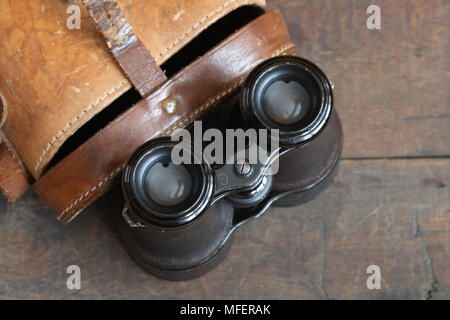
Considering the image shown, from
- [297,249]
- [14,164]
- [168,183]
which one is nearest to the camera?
[168,183]

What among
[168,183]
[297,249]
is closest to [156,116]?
[168,183]

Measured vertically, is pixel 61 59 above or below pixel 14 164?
above

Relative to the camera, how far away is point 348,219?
41.8 inches

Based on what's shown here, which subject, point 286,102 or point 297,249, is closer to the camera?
point 286,102

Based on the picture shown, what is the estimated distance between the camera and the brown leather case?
859 mm

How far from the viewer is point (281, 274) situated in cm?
105

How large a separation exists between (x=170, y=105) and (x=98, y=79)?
0.12m

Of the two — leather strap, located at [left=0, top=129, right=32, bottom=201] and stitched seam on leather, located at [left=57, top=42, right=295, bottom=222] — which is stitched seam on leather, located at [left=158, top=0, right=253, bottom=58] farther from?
leather strap, located at [left=0, top=129, right=32, bottom=201]

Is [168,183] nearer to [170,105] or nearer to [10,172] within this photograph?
[170,105]

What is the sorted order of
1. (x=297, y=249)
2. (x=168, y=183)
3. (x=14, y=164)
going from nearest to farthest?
(x=168, y=183)
(x=14, y=164)
(x=297, y=249)

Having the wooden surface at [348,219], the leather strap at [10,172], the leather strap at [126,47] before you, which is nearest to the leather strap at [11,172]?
the leather strap at [10,172]

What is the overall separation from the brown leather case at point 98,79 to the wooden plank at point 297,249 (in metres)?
0.17

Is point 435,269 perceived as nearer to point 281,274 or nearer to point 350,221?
point 350,221

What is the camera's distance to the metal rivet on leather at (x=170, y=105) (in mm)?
884
